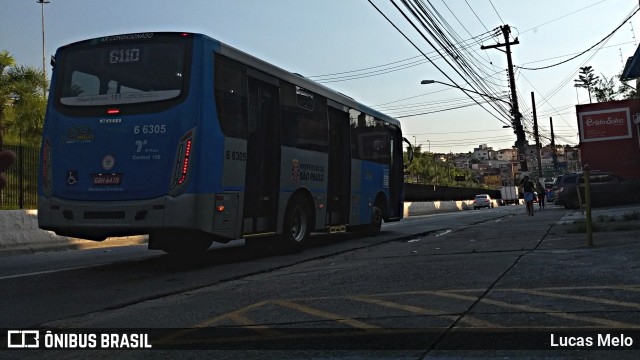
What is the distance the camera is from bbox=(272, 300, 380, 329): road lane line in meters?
4.27

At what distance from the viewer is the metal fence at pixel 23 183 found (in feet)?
45.6

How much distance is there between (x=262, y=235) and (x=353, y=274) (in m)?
2.39

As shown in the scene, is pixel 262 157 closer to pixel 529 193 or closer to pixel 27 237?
pixel 27 237

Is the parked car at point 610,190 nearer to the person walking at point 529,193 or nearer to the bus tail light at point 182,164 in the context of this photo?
the person walking at point 529,193

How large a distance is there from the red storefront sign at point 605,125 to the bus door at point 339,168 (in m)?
24.1

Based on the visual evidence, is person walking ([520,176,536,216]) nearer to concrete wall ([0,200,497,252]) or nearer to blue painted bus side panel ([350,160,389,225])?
blue painted bus side panel ([350,160,389,225])

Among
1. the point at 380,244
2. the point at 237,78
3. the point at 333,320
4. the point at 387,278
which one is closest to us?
the point at 333,320

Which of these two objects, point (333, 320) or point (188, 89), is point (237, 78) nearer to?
point (188, 89)

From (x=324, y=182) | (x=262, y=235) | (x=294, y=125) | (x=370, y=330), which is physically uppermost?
(x=294, y=125)

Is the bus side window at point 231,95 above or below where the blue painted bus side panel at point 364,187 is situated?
above

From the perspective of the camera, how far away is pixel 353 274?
6.96 meters

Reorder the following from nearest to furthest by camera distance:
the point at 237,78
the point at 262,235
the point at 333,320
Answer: the point at 333,320, the point at 237,78, the point at 262,235

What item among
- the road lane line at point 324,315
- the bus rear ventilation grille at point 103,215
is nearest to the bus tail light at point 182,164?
the bus rear ventilation grille at point 103,215

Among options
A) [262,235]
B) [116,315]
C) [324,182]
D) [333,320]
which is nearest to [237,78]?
[262,235]
